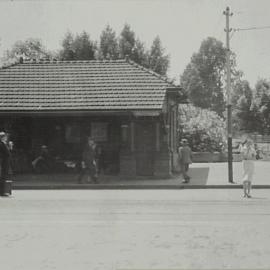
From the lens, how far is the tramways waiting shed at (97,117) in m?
22.8

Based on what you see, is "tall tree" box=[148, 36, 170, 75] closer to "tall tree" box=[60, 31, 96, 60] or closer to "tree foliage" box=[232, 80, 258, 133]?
"tall tree" box=[60, 31, 96, 60]

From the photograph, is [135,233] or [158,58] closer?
[135,233]

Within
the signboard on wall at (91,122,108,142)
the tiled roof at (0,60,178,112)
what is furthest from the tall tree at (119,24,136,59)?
the signboard on wall at (91,122,108,142)

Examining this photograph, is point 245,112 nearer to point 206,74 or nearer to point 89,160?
point 206,74

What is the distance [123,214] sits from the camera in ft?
38.6

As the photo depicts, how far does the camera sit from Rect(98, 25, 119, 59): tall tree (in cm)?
5744

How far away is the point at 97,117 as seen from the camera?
77.6 ft

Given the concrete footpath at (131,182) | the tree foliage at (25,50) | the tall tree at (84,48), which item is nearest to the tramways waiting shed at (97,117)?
the concrete footpath at (131,182)

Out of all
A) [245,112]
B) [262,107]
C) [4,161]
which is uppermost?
[262,107]

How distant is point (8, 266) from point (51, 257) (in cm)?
64

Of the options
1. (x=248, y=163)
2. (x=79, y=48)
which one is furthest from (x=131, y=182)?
(x=79, y=48)

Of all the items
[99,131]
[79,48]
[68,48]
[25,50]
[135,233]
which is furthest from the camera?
[25,50]

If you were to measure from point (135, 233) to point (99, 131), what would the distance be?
14.8 metres

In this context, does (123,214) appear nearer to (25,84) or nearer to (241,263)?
(241,263)
